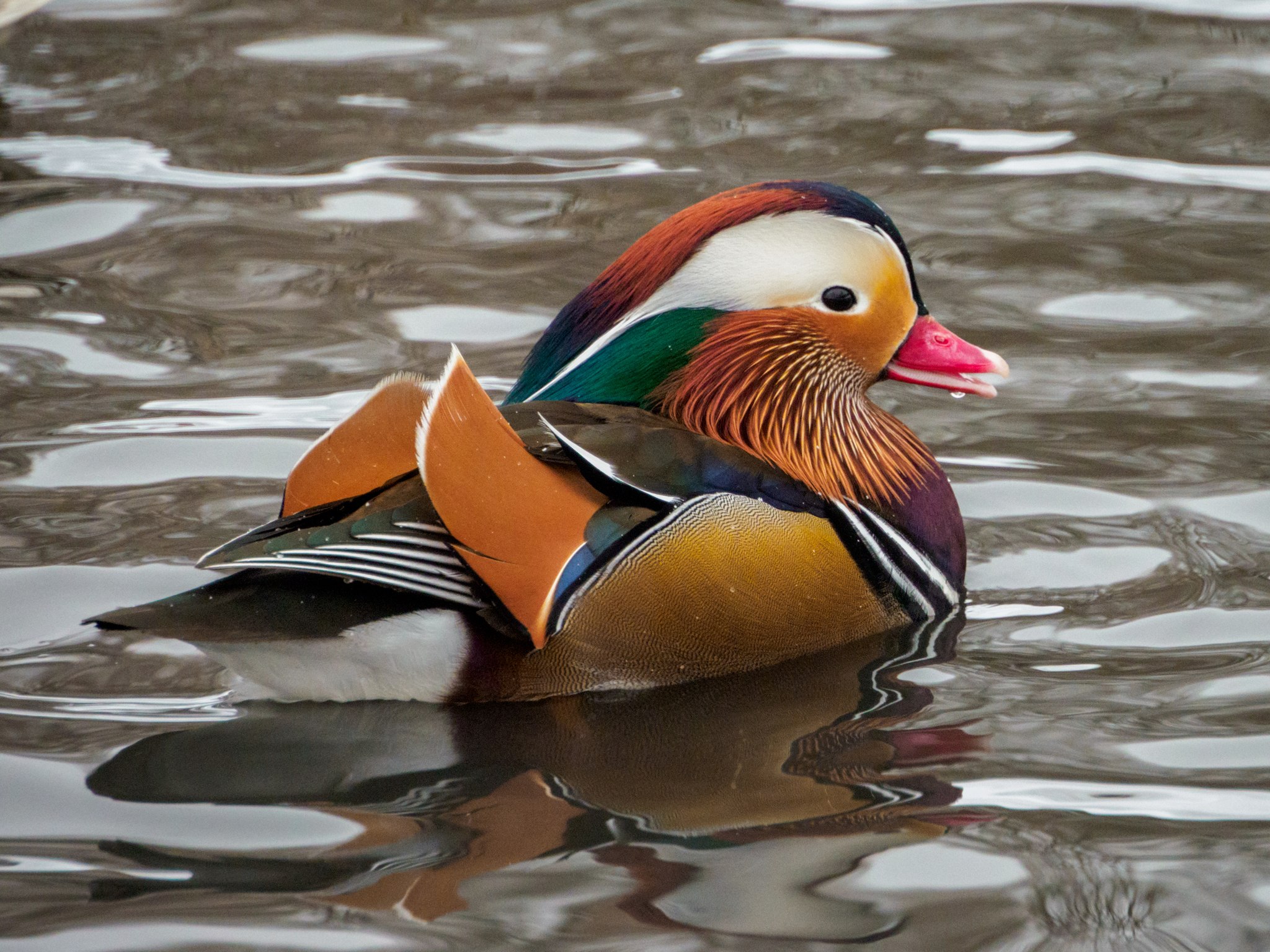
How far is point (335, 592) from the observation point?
319 cm

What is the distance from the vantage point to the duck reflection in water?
2707 millimetres

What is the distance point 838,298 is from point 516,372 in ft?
5.51

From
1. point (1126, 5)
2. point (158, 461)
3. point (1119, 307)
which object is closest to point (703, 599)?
point (158, 461)

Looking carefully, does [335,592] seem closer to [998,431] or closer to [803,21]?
[998,431]

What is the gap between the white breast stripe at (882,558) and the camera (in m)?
3.58

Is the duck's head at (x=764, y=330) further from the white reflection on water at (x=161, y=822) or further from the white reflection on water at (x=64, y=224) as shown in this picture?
the white reflection on water at (x=64, y=224)

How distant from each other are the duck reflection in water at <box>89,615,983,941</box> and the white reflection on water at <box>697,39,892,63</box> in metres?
5.03

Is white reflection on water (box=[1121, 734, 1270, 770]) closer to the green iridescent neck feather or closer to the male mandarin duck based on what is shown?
the male mandarin duck

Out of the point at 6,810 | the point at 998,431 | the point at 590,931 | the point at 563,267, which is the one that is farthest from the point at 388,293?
the point at 590,931

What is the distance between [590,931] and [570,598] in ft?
2.43

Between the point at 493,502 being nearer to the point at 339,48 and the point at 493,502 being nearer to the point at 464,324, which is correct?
the point at 464,324

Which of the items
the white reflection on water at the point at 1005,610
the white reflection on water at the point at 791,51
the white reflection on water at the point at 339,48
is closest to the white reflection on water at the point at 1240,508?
the white reflection on water at the point at 1005,610

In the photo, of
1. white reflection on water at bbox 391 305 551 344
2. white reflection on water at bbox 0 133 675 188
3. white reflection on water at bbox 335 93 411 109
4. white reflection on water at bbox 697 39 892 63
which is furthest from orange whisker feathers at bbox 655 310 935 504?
white reflection on water at bbox 697 39 892 63

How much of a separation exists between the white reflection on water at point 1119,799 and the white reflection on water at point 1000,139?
4.49m
